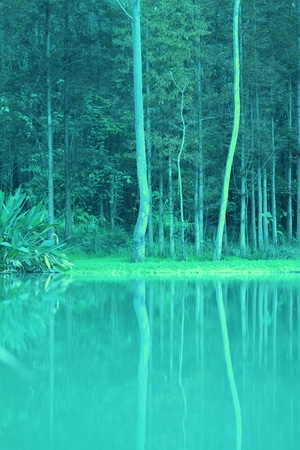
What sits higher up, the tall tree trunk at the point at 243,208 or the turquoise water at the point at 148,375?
the tall tree trunk at the point at 243,208

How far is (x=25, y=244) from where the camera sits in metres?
14.6

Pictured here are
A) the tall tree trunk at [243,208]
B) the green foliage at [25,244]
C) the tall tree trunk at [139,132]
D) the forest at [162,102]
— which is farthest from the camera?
the forest at [162,102]

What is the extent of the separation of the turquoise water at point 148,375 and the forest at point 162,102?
10188mm

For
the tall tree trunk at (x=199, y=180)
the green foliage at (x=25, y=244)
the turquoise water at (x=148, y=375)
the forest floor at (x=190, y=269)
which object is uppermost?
the tall tree trunk at (x=199, y=180)

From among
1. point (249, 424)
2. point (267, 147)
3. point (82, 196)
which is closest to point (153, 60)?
point (267, 147)

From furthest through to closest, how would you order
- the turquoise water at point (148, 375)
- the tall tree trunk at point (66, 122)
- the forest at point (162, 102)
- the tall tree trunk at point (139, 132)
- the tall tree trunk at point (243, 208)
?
the tall tree trunk at point (66, 122), the forest at point (162, 102), the tall tree trunk at point (243, 208), the tall tree trunk at point (139, 132), the turquoise water at point (148, 375)

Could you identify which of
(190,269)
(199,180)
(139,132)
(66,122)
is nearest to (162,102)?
(139,132)

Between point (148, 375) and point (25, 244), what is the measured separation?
987 centimetres

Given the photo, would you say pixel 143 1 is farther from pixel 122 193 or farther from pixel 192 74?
pixel 122 193

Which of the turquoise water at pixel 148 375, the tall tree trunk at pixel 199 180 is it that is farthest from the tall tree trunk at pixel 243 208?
the turquoise water at pixel 148 375

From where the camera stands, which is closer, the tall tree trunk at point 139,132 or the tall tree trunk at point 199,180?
the tall tree trunk at point 139,132

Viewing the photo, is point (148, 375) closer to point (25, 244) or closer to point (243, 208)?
point (25, 244)

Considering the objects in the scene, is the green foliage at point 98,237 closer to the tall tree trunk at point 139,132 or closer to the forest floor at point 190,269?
the tall tree trunk at point 139,132

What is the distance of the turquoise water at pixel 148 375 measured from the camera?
3824 mm
